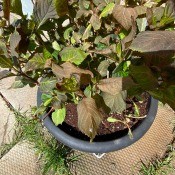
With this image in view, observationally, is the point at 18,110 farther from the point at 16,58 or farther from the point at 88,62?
the point at 16,58

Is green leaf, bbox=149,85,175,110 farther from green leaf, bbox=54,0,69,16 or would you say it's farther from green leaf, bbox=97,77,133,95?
green leaf, bbox=54,0,69,16

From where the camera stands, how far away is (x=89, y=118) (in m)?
0.92

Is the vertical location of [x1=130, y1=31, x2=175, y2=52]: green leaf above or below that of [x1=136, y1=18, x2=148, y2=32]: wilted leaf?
above

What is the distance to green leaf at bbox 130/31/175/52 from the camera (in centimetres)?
66

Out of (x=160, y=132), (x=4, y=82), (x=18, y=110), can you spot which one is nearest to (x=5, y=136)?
(x=18, y=110)

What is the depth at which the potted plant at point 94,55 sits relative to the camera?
2.68ft

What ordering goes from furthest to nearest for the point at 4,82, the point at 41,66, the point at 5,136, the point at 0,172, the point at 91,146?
the point at 4,82
the point at 5,136
the point at 0,172
the point at 91,146
the point at 41,66

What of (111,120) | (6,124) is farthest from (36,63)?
(6,124)

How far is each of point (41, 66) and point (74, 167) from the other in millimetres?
A: 828

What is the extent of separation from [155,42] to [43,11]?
1.28ft

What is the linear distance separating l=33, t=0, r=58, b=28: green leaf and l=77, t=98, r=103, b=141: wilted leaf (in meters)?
0.27

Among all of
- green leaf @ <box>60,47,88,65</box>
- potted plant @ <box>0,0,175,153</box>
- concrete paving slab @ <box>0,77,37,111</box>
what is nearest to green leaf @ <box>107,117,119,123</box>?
potted plant @ <box>0,0,175,153</box>

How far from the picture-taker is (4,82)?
1910 mm

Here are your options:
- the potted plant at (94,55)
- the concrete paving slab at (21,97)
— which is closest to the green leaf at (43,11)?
the potted plant at (94,55)
